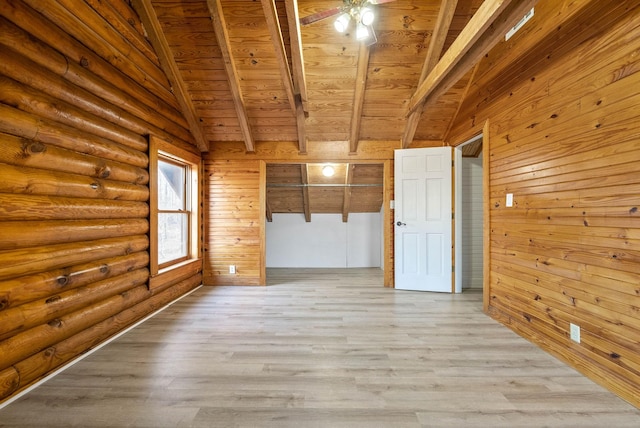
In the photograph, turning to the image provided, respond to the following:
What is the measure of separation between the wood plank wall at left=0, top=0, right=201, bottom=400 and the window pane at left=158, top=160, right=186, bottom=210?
653 millimetres

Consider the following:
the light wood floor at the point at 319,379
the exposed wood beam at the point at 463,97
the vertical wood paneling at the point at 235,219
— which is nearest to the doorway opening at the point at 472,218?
the exposed wood beam at the point at 463,97

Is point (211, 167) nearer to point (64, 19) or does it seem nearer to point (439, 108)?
point (64, 19)

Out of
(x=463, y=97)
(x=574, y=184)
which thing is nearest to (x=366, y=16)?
(x=463, y=97)

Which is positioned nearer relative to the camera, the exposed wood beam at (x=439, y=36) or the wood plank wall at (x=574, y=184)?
the wood plank wall at (x=574, y=184)

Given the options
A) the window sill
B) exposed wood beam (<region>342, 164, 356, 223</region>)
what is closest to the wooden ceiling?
exposed wood beam (<region>342, 164, 356, 223</region>)

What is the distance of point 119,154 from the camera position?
8.33 ft

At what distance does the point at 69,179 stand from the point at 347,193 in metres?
4.11

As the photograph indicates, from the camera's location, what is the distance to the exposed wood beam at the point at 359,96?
3.10 meters

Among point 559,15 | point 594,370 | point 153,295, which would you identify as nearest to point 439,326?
point 594,370

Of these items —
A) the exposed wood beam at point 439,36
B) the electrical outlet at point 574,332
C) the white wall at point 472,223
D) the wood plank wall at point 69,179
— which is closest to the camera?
the wood plank wall at point 69,179

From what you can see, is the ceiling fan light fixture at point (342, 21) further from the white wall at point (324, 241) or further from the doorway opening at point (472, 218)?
the white wall at point (324, 241)

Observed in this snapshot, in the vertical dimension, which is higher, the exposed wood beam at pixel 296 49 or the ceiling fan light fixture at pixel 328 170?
the exposed wood beam at pixel 296 49

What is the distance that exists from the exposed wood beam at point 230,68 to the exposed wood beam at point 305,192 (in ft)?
3.51

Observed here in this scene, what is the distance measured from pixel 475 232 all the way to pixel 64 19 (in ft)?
16.6
